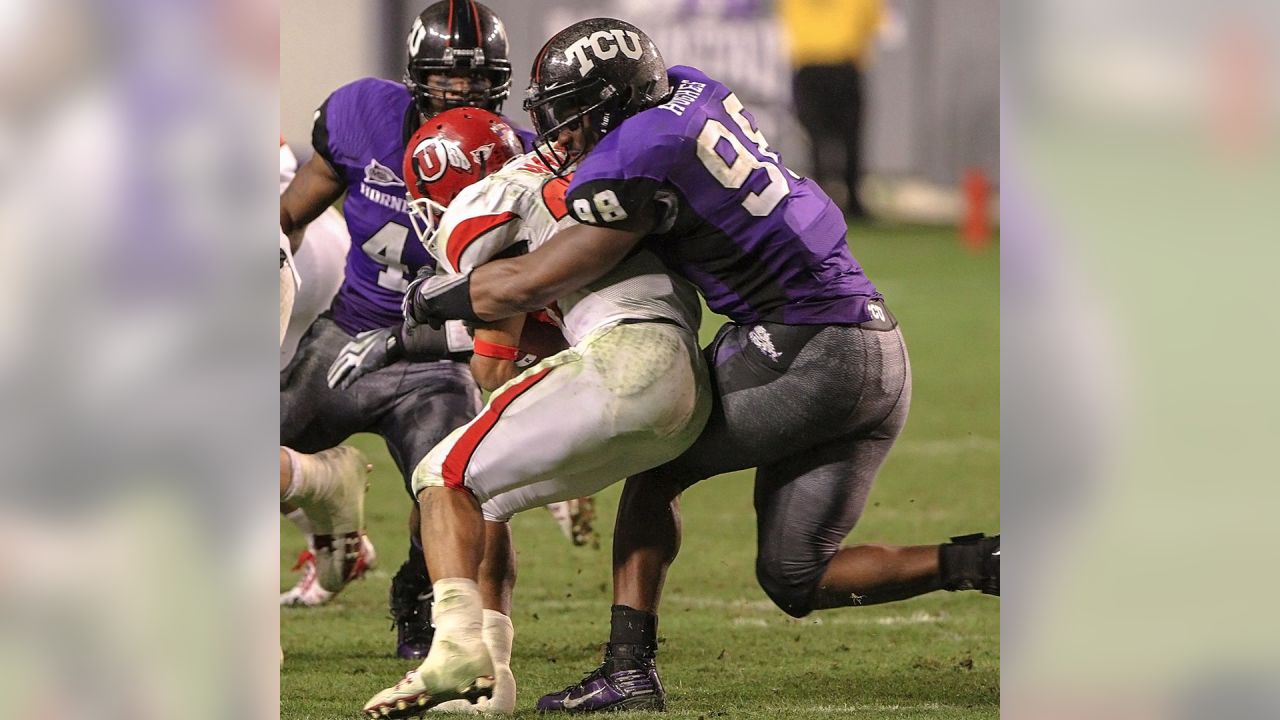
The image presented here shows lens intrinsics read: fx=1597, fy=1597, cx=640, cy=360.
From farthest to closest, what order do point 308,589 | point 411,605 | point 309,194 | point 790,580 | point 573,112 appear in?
point 308,589 < point 309,194 < point 411,605 < point 790,580 < point 573,112

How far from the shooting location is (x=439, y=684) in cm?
290

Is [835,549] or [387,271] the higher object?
[387,271]

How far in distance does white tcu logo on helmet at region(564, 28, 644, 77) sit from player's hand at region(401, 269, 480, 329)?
49cm

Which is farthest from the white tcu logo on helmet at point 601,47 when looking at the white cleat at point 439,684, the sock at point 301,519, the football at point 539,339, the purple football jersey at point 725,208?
the sock at point 301,519

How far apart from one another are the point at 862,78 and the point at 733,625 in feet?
38.4

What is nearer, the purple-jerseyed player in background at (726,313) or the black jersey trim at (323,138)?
the purple-jerseyed player in background at (726,313)

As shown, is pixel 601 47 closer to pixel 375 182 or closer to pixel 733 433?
pixel 733 433

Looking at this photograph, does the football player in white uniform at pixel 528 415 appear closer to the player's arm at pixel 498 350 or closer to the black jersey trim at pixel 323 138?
the player's arm at pixel 498 350

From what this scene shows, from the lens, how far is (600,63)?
3.23 m

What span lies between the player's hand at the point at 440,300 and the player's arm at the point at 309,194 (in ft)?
3.82

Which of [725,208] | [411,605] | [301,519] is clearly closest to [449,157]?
[725,208]

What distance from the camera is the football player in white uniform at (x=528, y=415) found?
9.95ft
